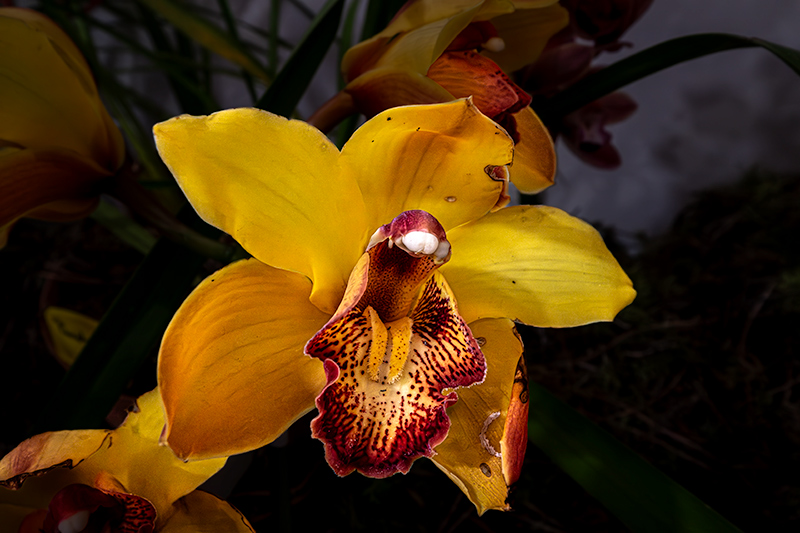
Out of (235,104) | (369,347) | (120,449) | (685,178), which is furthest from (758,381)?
(235,104)

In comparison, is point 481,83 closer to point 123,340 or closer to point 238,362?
point 238,362

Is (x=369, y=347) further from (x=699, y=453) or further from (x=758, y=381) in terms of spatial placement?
(x=758, y=381)

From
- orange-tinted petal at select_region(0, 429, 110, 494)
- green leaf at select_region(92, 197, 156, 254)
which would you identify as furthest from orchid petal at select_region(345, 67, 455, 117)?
green leaf at select_region(92, 197, 156, 254)

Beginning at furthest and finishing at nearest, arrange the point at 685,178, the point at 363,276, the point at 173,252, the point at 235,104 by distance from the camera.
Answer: the point at 235,104
the point at 685,178
the point at 173,252
the point at 363,276

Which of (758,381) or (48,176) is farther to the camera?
(758,381)

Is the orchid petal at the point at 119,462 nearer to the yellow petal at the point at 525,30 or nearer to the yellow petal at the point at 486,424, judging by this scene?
the yellow petal at the point at 486,424

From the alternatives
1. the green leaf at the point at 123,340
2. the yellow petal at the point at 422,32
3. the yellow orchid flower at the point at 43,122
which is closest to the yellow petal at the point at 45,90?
the yellow orchid flower at the point at 43,122

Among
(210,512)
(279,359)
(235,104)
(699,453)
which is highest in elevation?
(279,359)
